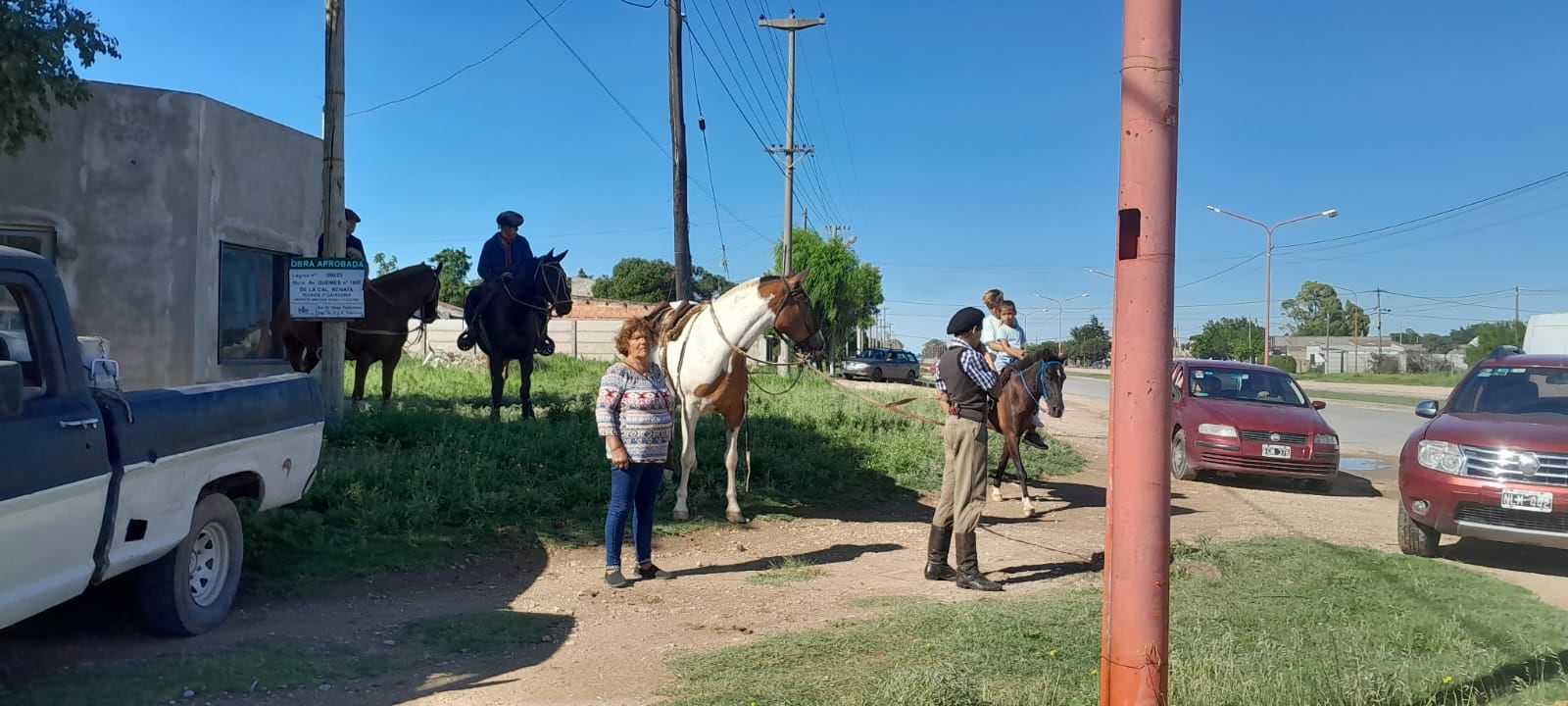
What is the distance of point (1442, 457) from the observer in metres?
8.29

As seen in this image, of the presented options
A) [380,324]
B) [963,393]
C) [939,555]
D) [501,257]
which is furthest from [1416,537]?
[380,324]

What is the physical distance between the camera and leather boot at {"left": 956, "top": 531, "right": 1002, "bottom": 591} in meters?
7.47

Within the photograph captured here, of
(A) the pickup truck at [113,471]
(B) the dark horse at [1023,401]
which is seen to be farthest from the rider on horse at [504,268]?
(A) the pickup truck at [113,471]

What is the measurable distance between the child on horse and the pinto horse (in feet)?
7.49

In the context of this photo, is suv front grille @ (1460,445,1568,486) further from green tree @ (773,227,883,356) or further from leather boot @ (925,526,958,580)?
green tree @ (773,227,883,356)

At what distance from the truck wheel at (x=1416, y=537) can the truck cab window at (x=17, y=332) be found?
9.18 metres

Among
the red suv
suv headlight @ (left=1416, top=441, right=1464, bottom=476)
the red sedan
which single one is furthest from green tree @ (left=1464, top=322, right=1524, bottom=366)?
suv headlight @ (left=1416, top=441, right=1464, bottom=476)

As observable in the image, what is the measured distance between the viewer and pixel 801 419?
567 inches

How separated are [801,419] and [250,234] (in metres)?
7.25

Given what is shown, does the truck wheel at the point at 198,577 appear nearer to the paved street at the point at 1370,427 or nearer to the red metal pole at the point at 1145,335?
the red metal pole at the point at 1145,335

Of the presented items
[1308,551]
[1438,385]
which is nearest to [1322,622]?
[1308,551]

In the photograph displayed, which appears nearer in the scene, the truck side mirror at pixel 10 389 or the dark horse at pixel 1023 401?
the truck side mirror at pixel 10 389

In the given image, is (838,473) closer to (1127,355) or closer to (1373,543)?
(1373,543)

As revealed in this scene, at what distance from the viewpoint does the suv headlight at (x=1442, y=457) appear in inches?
321
